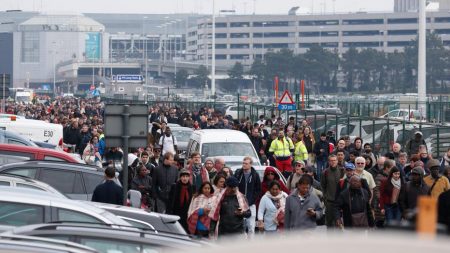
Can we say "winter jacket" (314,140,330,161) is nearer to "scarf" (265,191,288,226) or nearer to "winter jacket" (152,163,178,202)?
"winter jacket" (152,163,178,202)

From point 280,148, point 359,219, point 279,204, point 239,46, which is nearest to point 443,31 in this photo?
point 239,46

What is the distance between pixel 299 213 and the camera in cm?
1550

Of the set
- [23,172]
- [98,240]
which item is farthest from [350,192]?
[98,240]

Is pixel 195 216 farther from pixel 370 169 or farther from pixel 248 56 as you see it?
pixel 248 56

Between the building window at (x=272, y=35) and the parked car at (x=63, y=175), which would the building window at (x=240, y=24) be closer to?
the building window at (x=272, y=35)

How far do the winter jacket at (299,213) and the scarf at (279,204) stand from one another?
2.42ft

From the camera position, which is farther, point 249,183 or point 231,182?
point 249,183

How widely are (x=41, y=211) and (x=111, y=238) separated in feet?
9.35

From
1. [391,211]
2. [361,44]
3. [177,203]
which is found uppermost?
[361,44]

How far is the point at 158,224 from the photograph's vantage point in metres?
12.6

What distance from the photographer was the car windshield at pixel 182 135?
38412 mm

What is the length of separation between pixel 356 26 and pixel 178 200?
16802 cm

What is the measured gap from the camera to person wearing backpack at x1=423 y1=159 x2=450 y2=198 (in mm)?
17953

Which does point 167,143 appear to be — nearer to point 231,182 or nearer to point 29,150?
point 29,150
